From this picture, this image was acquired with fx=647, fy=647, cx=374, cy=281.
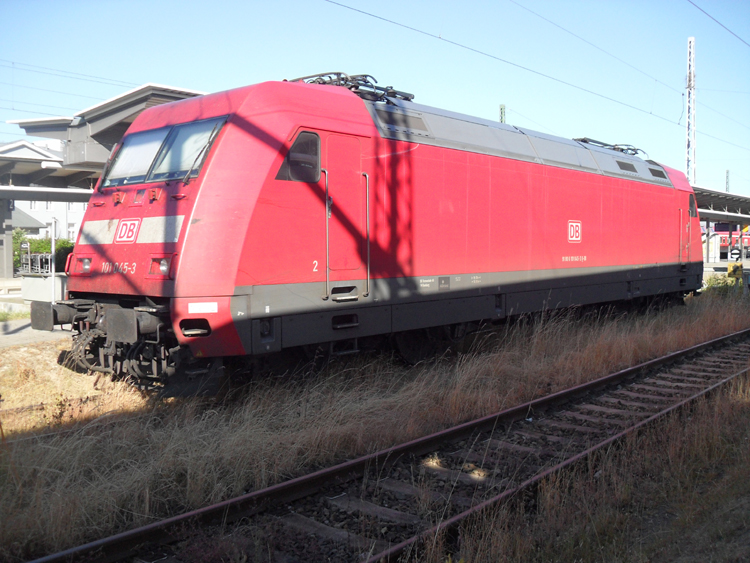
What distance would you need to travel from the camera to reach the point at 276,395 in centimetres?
704

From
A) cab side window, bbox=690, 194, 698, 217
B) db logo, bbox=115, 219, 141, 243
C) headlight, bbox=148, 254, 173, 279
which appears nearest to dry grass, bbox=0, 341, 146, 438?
headlight, bbox=148, 254, 173, 279

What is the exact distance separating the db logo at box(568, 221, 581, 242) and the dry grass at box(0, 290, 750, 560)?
7.26 ft

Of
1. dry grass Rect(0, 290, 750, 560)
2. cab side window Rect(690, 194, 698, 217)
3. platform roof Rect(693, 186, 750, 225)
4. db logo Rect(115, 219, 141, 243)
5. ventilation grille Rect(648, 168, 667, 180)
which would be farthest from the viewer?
platform roof Rect(693, 186, 750, 225)

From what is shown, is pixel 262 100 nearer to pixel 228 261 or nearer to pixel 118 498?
pixel 228 261

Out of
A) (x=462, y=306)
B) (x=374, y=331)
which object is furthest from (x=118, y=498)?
(x=462, y=306)

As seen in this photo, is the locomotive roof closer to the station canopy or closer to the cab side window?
the cab side window

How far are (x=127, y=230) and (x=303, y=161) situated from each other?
6.74ft

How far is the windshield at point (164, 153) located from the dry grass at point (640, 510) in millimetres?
4485

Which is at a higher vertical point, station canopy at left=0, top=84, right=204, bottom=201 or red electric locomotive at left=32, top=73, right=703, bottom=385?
station canopy at left=0, top=84, right=204, bottom=201

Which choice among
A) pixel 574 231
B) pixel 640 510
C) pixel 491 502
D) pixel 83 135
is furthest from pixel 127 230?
pixel 83 135

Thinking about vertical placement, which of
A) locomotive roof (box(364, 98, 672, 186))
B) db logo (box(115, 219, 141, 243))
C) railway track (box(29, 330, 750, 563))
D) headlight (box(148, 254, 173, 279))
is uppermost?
locomotive roof (box(364, 98, 672, 186))

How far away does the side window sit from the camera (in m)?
6.71

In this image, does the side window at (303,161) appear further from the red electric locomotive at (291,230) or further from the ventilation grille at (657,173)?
the ventilation grille at (657,173)

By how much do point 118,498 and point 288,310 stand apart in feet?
8.91
